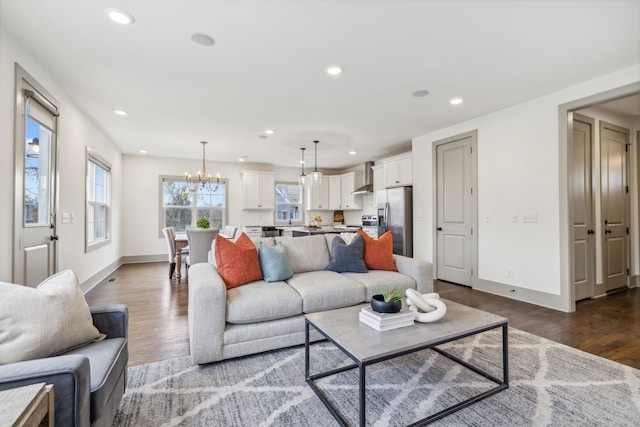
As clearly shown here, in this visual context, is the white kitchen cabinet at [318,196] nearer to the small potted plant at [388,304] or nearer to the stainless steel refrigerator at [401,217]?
the stainless steel refrigerator at [401,217]

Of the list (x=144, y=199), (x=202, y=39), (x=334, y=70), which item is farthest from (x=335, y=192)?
(x=202, y=39)

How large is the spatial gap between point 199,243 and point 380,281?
9.85 ft

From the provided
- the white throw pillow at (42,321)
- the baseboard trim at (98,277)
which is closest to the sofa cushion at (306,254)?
the white throw pillow at (42,321)

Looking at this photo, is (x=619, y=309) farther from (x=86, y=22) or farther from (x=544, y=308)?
(x=86, y=22)

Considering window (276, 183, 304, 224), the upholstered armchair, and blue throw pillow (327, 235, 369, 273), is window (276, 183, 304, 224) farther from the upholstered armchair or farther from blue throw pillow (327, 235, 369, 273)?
the upholstered armchair

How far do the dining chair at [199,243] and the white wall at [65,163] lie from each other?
4.58ft

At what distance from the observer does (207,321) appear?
2113 mm

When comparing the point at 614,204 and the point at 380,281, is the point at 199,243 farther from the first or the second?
the point at 614,204

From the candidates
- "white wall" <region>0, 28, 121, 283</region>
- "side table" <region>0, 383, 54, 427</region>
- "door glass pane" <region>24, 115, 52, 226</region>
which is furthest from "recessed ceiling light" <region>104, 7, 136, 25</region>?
"side table" <region>0, 383, 54, 427</region>

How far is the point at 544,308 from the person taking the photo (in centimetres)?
350

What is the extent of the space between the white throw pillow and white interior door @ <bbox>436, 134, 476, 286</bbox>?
4609 mm

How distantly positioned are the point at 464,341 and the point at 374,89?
2757 millimetres

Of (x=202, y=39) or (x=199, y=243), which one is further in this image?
(x=199, y=243)

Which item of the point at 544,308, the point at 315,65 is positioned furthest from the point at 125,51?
the point at 544,308
